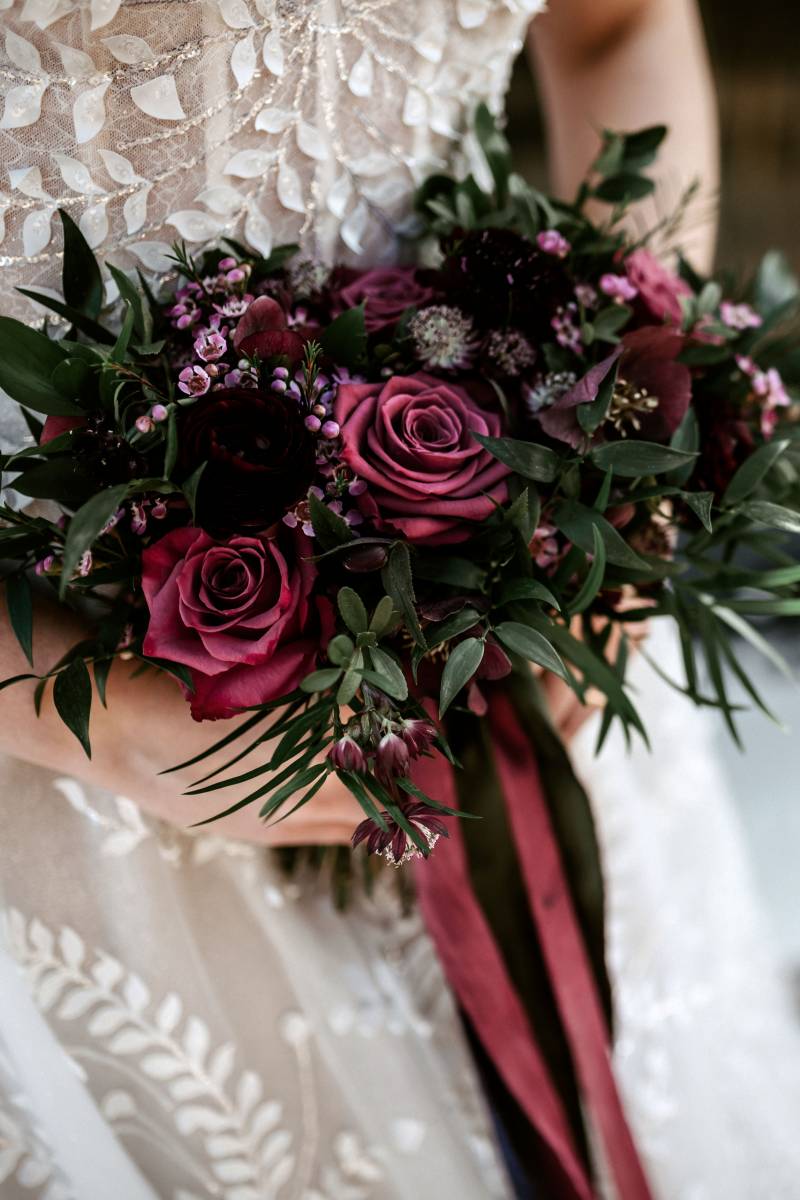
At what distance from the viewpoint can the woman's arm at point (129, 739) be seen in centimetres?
56

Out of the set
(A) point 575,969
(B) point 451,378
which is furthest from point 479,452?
(A) point 575,969

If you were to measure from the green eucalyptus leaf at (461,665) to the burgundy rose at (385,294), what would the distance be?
22 centimetres

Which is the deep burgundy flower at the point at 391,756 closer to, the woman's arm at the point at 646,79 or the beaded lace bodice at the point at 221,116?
the beaded lace bodice at the point at 221,116

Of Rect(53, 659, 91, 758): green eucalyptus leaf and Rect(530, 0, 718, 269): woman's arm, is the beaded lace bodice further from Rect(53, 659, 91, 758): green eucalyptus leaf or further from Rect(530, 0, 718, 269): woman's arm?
Rect(530, 0, 718, 269): woman's arm

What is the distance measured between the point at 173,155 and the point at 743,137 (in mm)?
2946

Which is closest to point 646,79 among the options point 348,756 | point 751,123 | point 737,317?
point 737,317

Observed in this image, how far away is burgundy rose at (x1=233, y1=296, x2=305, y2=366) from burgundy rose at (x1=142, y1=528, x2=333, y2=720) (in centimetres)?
10

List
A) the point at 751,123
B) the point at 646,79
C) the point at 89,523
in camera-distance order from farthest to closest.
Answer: the point at 751,123
the point at 646,79
the point at 89,523

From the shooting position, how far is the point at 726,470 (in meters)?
0.58

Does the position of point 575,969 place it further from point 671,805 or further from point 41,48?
point 41,48

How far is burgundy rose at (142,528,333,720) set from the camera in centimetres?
44

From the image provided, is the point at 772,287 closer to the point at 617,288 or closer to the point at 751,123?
the point at 617,288

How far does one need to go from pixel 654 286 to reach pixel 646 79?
0.46 m

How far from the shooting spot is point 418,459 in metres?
0.47
